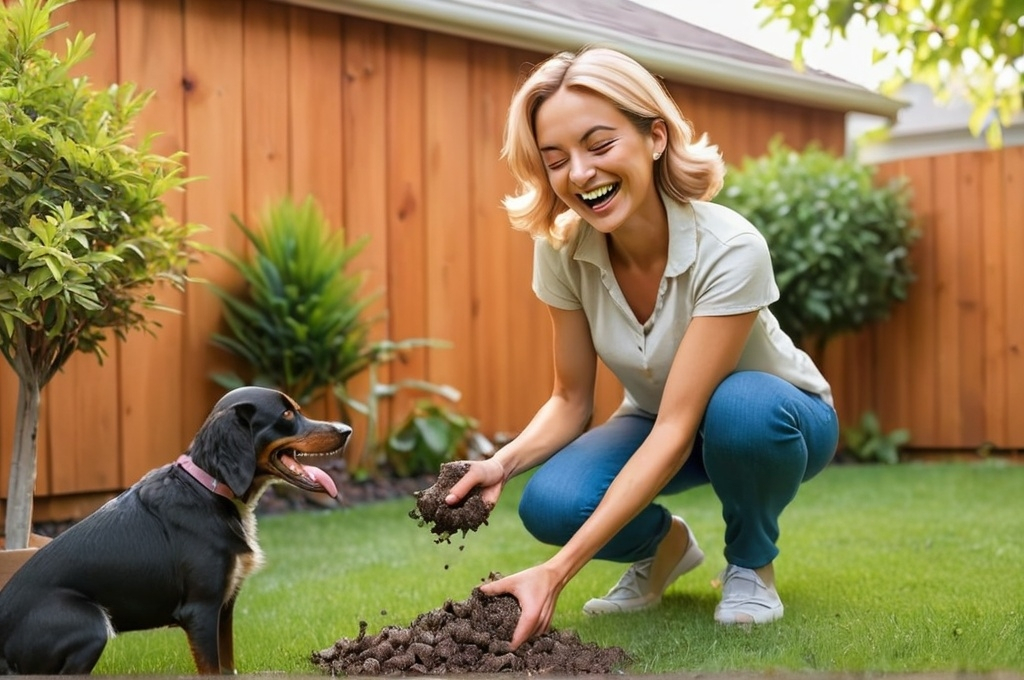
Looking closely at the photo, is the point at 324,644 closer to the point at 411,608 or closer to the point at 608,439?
the point at 411,608

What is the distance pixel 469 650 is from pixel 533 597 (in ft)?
0.62

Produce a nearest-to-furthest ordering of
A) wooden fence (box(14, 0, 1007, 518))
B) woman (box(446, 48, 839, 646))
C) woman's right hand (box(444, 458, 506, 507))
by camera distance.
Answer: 1. woman's right hand (box(444, 458, 506, 507))
2. woman (box(446, 48, 839, 646))
3. wooden fence (box(14, 0, 1007, 518))

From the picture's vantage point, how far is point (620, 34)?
5.30m

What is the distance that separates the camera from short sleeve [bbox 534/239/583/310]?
10.9 feet

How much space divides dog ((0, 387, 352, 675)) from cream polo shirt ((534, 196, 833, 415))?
2.67 ft

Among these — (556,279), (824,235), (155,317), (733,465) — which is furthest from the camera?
(824,235)

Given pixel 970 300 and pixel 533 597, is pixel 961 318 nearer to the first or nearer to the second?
pixel 970 300

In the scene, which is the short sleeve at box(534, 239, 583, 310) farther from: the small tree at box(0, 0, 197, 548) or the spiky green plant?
the spiky green plant

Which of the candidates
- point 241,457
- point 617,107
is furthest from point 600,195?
point 241,457

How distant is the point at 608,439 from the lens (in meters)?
3.38

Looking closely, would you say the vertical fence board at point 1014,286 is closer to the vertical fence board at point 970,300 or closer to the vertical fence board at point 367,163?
the vertical fence board at point 970,300

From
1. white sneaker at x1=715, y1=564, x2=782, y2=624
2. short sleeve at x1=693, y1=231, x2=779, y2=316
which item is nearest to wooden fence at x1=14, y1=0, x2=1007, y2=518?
short sleeve at x1=693, y1=231, x2=779, y2=316

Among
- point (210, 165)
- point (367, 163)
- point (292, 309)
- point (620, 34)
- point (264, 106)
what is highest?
point (620, 34)

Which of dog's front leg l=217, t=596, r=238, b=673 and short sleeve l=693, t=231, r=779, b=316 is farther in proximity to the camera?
short sleeve l=693, t=231, r=779, b=316
